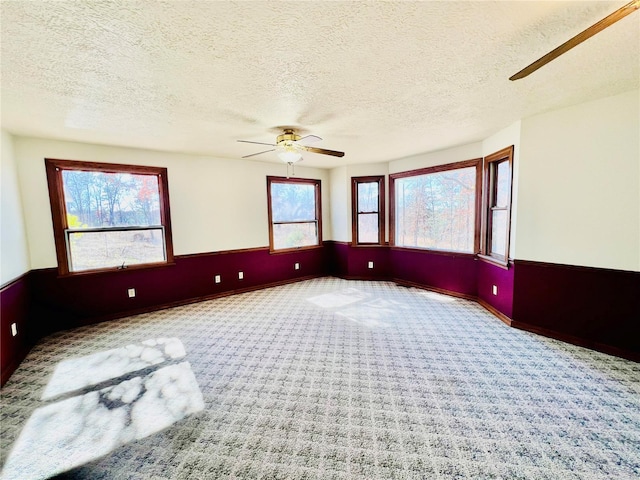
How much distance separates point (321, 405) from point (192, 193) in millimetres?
3887

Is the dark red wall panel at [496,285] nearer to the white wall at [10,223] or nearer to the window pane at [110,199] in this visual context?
the window pane at [110,199]

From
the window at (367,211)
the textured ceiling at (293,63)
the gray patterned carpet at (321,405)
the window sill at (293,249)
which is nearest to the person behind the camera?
the textured ceiling at (293,63)

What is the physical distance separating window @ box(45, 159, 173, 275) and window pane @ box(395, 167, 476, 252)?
427 cm

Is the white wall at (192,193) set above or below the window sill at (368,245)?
above

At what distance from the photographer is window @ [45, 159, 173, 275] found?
3.55 m

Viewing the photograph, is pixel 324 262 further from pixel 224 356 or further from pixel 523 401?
pixel 523 401

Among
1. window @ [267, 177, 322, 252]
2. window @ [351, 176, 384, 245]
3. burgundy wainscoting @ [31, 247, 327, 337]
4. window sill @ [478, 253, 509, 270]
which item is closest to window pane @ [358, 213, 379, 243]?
window @ [351, 176, 384, 245]

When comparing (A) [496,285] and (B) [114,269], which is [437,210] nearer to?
(A) [496,285]

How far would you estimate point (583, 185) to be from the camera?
9.00 ft

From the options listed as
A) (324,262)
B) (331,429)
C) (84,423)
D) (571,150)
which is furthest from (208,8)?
(324,262)

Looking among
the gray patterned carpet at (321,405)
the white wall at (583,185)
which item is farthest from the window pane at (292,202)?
the white wall at (583,185)

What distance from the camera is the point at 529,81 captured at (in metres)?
2.20

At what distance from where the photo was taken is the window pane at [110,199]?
143 inches

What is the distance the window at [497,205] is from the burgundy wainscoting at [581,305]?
473mm
